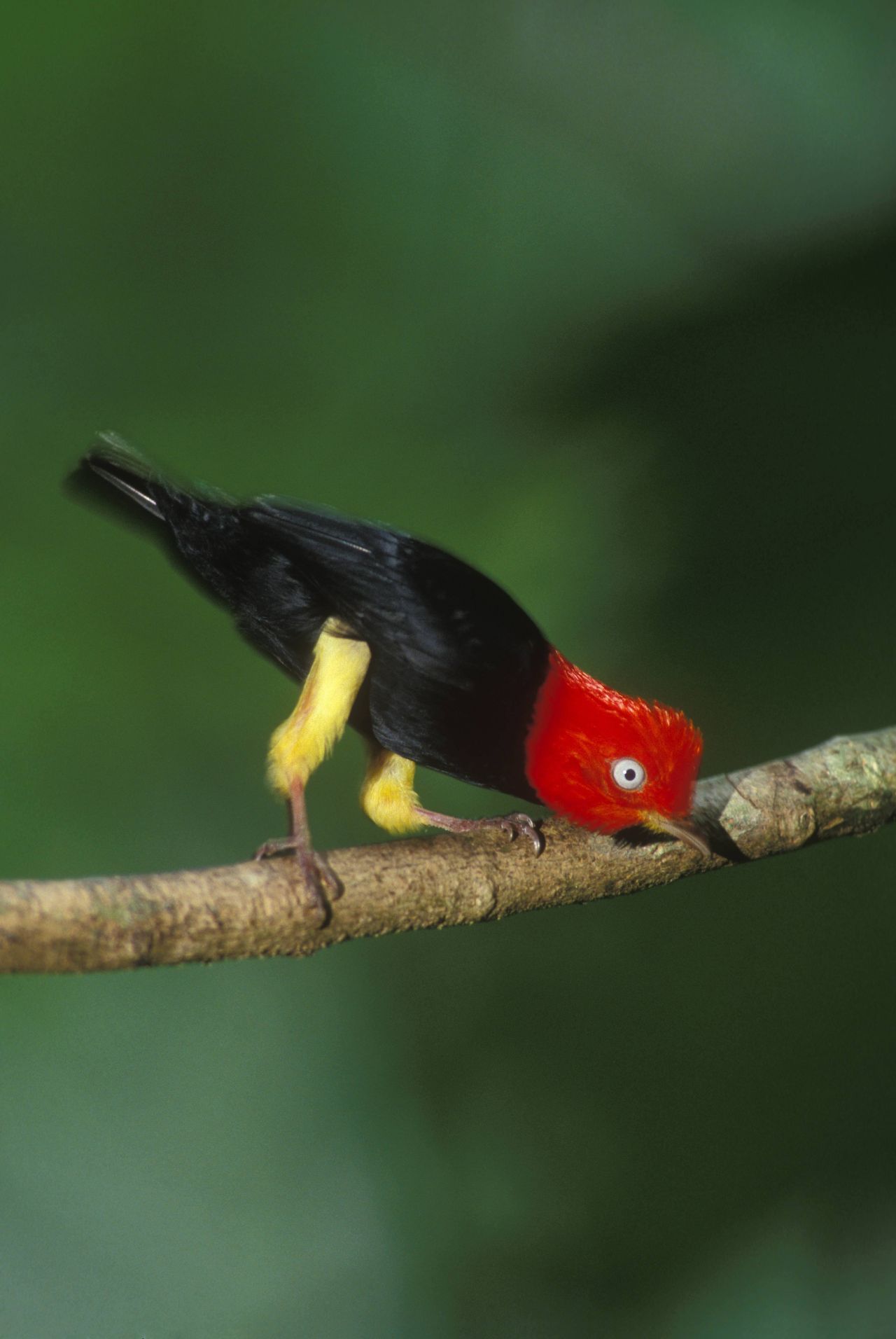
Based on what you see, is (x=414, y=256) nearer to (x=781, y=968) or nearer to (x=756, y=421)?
(x=756, y=421)

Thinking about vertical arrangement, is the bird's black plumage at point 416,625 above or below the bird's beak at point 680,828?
above

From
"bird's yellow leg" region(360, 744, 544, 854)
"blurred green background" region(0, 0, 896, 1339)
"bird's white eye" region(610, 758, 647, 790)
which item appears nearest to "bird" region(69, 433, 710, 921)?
"bird's white eye" region(610, 758, 647, 790)

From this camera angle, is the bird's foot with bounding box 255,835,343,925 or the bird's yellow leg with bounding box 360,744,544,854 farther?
the bird's yellow leg with bounding box 360,744,544,854

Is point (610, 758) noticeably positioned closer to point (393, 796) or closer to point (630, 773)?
point (630, 773)

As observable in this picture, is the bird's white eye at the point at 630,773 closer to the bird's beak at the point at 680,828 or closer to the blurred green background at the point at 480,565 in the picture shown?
the bird's beak at the point at 680,828

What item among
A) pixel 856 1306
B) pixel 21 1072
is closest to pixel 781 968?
pixel 856 1306

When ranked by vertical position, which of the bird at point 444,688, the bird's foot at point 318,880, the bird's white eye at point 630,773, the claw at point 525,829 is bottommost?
the bird's foot at point 318,880

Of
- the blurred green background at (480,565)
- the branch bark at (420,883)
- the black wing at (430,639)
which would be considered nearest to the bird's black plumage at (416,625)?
the black wing at (430,639)

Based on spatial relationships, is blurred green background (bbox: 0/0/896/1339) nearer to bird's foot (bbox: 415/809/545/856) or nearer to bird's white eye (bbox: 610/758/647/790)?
bird's foot (bbox: 415/809/545/856)
